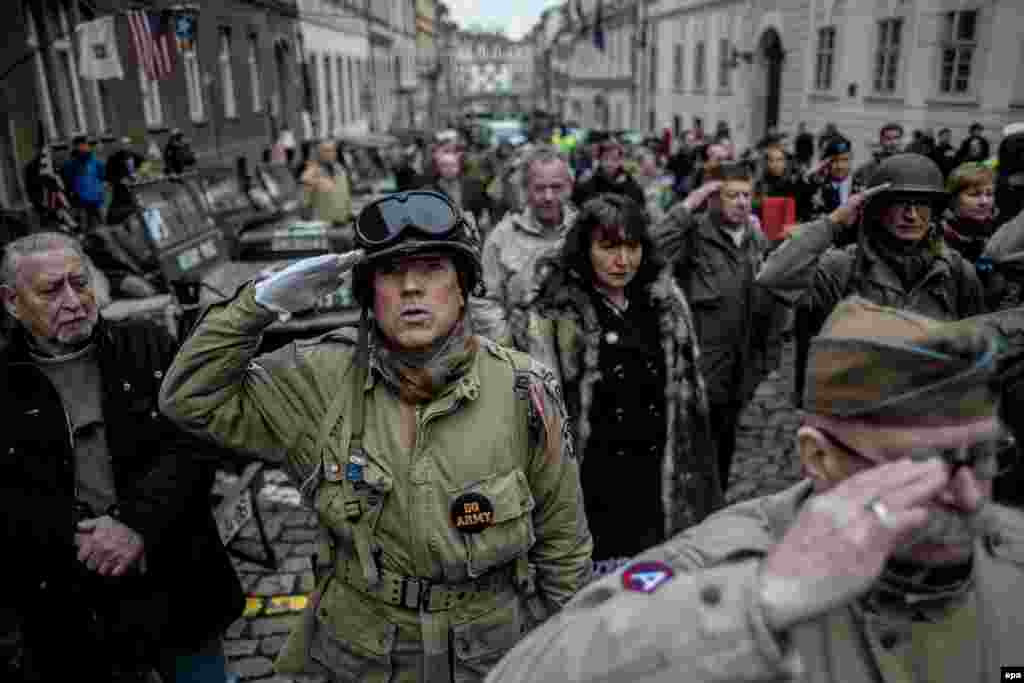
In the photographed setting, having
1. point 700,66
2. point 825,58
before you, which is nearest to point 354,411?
point 825,58

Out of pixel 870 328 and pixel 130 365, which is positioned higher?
pixel 870 328

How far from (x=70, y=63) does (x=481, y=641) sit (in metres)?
15.3

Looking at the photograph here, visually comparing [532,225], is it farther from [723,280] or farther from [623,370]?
[623,370]

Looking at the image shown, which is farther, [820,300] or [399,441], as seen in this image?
[820,300]

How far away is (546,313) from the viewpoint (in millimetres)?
3451

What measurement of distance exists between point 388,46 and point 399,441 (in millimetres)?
49876

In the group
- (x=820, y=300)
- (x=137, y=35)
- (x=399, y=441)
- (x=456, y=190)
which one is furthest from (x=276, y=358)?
(x=137, y=35)

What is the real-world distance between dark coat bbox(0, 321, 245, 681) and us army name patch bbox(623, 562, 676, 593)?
2.06m

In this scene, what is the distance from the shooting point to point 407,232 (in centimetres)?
210

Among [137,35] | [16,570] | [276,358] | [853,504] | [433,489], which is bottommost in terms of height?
[16,570]

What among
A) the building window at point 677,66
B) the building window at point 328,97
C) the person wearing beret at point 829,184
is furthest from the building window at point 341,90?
the person wearing beret at point 829,184

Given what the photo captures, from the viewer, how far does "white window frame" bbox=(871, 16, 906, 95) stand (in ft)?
59.4

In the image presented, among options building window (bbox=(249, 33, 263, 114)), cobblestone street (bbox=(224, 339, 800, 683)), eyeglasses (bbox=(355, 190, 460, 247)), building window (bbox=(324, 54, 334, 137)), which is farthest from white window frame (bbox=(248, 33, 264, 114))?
eyeglasses (bbox=(355, 190, 460, 247))

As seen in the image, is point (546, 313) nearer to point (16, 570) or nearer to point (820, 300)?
point (820, 300)
